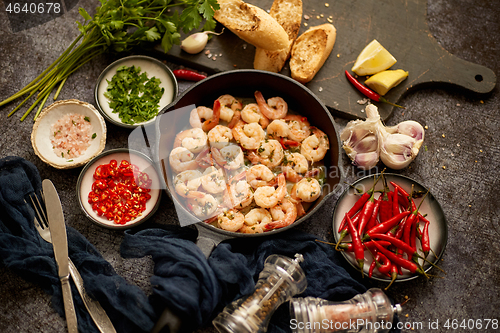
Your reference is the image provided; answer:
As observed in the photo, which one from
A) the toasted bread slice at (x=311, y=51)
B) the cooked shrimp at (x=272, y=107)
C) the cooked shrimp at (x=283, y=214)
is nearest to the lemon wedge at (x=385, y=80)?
the toasted bread slice at (x=311, y=51)

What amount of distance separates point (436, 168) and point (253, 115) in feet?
5.15

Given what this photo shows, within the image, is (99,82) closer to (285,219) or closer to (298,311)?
(285,219)

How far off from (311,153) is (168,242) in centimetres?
122

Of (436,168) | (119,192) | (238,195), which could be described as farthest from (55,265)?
(436,168)

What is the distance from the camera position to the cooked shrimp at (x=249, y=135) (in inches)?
99.2

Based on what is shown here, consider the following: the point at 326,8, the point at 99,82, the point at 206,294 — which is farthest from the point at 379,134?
the point at 99,82

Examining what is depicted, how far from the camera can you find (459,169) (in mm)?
2787

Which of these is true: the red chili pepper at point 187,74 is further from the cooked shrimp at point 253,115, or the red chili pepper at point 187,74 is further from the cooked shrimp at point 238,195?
the cooked shrimp at point 238,195

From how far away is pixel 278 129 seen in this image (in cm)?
258

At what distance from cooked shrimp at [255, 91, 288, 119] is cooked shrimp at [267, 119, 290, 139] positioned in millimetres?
87

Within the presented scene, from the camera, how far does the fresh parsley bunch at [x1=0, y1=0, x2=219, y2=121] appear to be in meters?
2.54

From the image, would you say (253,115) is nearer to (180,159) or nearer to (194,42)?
(180,159)

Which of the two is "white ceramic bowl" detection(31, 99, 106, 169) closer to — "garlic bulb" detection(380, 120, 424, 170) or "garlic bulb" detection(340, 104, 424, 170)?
"garlic bulb" detection(340, 104, 424, 170)

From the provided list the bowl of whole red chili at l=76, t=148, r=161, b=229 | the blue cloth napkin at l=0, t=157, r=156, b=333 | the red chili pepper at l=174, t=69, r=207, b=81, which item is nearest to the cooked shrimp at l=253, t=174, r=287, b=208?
the bowl of whole red chili at l=76, t=148, r=161, b=229
